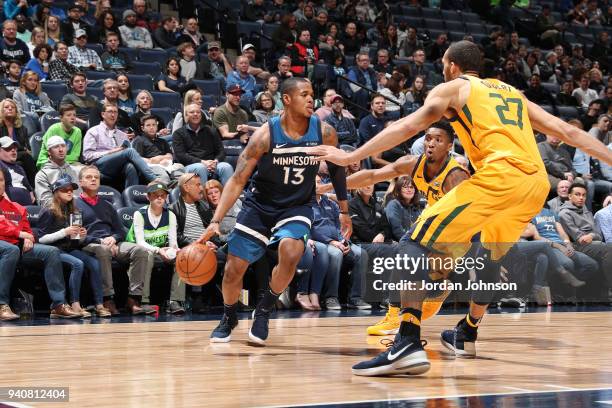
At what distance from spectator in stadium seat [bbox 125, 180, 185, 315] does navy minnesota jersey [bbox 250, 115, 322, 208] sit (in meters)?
3.06

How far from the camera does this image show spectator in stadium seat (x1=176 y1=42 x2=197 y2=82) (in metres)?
13.7

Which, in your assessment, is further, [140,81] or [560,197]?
[140,81]

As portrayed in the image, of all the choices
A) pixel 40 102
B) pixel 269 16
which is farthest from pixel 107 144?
pixel 269 16

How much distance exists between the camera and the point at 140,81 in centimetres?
1309

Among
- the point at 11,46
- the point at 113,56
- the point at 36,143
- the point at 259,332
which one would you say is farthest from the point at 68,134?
the point at 259,332

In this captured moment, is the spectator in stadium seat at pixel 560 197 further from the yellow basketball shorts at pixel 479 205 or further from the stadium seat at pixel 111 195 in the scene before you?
the yellow basketball shorts at pixel 479 205

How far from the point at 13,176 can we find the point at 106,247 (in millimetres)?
1384

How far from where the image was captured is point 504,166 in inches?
214

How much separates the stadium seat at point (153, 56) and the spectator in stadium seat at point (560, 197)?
227 inches

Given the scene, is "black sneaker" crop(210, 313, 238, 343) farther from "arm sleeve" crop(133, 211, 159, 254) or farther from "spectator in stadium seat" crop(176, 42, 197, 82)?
"spectator in stadium seat" crop(176, 42, 197, 82)

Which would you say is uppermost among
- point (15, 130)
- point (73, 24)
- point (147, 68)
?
point (73, 24)

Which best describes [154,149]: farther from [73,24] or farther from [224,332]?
[224,332]

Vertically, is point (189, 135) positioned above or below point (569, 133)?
above

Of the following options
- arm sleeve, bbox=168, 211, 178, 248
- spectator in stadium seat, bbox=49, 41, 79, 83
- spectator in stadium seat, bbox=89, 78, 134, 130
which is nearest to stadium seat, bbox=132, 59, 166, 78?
spectator in stadium seat, bbox=49, 41, 79, 83
